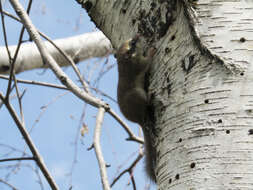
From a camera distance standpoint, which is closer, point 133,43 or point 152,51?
point 152,51

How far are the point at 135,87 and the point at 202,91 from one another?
618 mm

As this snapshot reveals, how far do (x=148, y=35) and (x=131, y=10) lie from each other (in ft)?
0.38

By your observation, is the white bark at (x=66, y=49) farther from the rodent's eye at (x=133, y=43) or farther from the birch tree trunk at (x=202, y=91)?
the birch tree trunk at (x=202, y=91)

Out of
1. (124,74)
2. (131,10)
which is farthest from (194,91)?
(124,74)

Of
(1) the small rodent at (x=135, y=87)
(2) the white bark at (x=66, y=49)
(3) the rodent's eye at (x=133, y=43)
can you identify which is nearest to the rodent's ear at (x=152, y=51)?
(1) the small rodent at (x=135, y=87)

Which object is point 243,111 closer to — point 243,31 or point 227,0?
point 243,31

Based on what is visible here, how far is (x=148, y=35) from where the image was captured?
1393 mm

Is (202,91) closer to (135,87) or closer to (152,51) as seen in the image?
(152,51)

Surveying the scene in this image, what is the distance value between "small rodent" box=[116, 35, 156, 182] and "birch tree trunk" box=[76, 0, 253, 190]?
9 cm

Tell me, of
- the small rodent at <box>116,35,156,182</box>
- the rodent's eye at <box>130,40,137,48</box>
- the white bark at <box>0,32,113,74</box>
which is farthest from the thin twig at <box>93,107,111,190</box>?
the white bark at <box>0,32,113,74</box>

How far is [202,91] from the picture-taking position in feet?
3.80

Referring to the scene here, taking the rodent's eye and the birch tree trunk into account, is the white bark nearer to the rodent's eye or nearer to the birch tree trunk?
the rodent's eye

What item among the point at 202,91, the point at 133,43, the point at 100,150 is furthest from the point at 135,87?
the point at 202,91

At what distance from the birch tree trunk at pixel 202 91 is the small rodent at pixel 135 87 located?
89 millimetres
